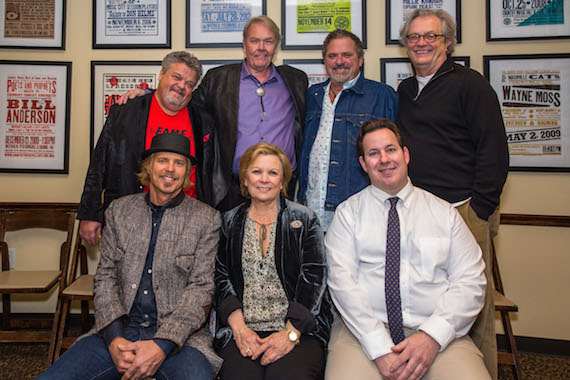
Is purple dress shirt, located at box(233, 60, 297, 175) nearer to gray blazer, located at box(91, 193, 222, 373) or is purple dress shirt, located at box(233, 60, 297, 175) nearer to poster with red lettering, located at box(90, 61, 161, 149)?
gray blazer, located at box(91, 193, 222, 373)

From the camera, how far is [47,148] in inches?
125

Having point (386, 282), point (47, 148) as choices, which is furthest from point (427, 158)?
point (47, 148)

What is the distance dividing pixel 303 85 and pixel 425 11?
2.73 ft

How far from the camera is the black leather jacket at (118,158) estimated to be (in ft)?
7.79

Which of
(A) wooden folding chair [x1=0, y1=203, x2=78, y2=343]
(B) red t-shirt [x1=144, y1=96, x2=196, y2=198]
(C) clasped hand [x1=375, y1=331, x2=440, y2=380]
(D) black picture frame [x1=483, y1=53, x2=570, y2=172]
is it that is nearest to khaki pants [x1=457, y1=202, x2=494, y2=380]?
(C) clasped hand [x1=375, y1=331, x2=440, y2=380]

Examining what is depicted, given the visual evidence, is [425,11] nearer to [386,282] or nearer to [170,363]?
[386,282]

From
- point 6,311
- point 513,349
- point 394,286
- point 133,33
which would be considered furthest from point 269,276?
point 6,311

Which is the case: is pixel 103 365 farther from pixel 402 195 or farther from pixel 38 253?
pixel 38 253

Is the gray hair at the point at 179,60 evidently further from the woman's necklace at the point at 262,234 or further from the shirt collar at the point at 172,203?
the woman's necklace at the point at 262,234

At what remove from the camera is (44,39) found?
3.15m

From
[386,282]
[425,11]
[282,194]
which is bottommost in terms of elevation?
[386,282]

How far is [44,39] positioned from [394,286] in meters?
Answer: 3.20

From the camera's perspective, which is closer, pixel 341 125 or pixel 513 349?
pixel 341 125

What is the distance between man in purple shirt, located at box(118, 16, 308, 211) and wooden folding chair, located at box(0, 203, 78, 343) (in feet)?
3.94
